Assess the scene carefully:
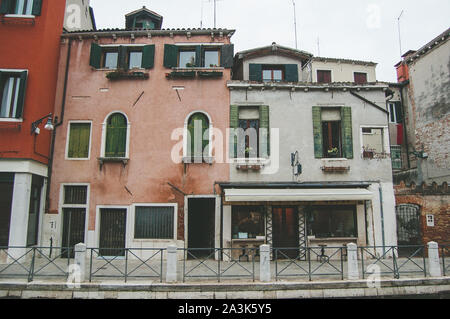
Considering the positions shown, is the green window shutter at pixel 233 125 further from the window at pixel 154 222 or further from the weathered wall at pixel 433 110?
the weathered wall at pixel 433 110

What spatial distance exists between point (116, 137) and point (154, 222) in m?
3.97

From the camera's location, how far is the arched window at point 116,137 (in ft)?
41.9

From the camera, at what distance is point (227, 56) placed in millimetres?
13164

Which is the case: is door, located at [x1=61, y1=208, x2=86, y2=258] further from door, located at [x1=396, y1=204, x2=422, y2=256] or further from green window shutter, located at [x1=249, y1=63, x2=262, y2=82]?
door, located at [x1=396, y1=204, x2=422, y2=256]

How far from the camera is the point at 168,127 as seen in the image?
12.8m

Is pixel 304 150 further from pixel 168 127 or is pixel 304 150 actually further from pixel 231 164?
pixel 168 127

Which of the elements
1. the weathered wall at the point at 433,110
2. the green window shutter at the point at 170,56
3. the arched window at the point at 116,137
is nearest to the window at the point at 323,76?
the weathered wall at the point at 433,110

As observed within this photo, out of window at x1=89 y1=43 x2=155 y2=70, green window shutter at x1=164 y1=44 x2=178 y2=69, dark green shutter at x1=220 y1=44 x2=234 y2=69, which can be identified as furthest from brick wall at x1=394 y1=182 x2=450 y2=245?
window at x1=89 y1=43 x2=155 y2=70

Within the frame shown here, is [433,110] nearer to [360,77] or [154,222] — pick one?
[360,77]

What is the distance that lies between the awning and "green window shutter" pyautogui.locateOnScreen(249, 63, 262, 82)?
518 centimetres

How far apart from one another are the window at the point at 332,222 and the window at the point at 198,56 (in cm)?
733

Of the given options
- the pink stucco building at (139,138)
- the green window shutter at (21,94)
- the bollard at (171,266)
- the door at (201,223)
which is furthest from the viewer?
the door at (201,223)

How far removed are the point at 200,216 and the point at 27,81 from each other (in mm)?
8543
